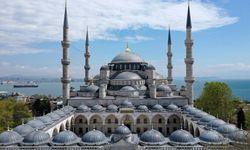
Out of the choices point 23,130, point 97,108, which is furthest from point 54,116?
point 23,130

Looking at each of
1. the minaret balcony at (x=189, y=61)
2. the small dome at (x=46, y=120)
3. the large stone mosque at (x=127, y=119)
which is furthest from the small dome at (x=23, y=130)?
the minaret balcony at (x=189, y=61)

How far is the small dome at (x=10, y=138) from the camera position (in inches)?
795

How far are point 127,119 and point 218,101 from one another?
436 inches

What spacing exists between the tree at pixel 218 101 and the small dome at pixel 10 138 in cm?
2320

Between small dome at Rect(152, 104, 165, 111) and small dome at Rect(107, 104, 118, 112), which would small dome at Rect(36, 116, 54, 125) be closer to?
small dome at Rect(107, 104, 118, 112)

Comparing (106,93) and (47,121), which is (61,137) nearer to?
(47,121)

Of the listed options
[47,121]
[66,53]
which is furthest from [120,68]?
[47,121]

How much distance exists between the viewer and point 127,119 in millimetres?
34344

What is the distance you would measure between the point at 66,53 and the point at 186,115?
54.3 feet

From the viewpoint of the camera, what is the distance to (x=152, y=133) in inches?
835

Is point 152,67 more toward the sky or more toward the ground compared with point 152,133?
more toward the sky

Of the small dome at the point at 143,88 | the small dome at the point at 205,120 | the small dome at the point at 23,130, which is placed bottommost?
the small dome at the point at 23,130

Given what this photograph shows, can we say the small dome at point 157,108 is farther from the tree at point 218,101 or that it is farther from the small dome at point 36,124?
the small dome at point 36,124

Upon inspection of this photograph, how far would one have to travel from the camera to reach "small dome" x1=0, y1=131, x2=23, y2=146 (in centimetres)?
2019
